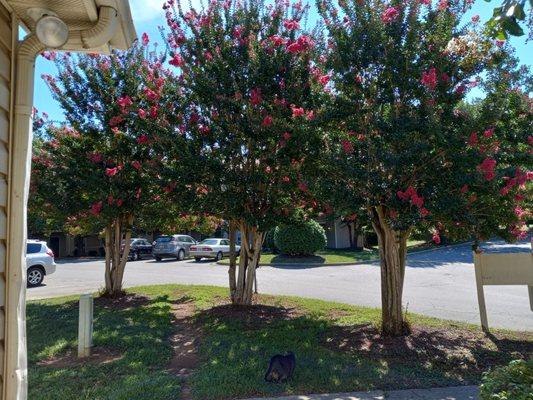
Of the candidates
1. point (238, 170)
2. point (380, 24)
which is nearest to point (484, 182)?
point (380, 24)

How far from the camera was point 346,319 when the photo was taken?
8406 mm

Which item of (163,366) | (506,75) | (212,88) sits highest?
(212,88)

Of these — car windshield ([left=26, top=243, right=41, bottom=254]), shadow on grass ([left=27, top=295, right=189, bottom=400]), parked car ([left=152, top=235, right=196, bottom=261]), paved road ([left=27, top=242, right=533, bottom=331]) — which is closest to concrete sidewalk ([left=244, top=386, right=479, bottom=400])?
shadow on grass ([left=27, top=295, right=189, bottom=400])

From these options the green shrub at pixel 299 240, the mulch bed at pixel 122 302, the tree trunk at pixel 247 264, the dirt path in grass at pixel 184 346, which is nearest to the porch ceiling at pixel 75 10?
the dirt path in grass at pixel 184 346

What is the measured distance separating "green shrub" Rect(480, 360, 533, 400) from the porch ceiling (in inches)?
138

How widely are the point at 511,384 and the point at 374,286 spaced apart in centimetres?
1161

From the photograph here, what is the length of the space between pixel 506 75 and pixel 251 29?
4371 millimetres

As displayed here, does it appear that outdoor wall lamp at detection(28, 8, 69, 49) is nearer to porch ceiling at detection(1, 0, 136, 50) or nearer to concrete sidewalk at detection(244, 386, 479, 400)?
porch ceiling at detection(1, 0, 136, 50)

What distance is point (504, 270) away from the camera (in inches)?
290

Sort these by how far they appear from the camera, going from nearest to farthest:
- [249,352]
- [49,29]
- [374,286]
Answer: [49,29]
[249,352]
[374,286]

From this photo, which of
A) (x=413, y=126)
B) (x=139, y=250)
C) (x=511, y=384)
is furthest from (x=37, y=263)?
(x=511, y=384)

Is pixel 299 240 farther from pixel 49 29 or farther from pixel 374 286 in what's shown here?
pixel 49 29

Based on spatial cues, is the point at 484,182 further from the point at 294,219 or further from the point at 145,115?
the point at 145,115

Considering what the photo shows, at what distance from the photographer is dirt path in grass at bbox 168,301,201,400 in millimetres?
5148
